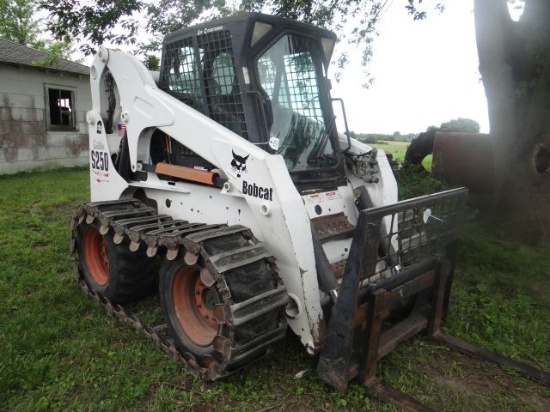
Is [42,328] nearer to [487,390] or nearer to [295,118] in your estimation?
[295,118]

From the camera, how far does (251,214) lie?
10.2ft

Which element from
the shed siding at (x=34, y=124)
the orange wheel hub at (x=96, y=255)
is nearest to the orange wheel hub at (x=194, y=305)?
the orange wheel hub at (x=96, y=255)

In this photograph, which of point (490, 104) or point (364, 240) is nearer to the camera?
point (364, 240)

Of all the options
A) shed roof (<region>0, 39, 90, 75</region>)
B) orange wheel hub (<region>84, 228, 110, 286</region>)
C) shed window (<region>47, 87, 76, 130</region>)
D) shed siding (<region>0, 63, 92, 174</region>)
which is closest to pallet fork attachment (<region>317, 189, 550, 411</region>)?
orange wheel hub (<region>84, 228, 110, 286</region>)

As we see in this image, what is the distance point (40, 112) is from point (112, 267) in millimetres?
9989

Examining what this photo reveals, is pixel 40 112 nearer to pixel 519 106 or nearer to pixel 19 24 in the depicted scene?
pixel 519 106

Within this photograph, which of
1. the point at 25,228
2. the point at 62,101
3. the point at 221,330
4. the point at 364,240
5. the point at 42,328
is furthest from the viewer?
the point at 62,101

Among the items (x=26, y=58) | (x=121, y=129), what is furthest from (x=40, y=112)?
(x=121, y=129)

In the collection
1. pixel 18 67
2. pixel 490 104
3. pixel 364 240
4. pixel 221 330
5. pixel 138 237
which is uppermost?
pixel 18 67

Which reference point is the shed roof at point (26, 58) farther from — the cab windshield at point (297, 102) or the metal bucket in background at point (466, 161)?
the cab windshield at point (297, 102)

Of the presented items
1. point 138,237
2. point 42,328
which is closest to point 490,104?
point 138,237

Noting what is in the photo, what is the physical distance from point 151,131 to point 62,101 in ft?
35.0

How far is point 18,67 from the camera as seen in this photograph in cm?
1129

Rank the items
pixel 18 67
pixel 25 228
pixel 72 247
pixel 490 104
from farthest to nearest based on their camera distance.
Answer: pixel 18 67, pixel 25 228, pixel 490 104, pixel 72 247
